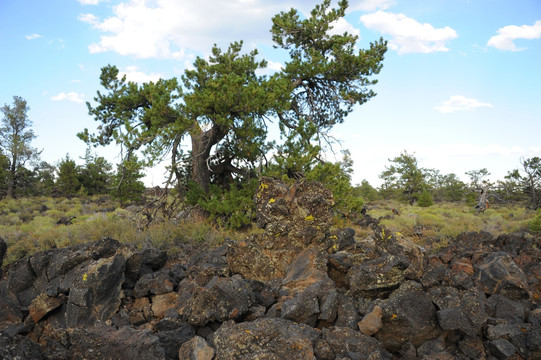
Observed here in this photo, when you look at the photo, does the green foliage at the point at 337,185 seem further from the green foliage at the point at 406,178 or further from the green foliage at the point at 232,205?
the green foliage at the point at 406,178

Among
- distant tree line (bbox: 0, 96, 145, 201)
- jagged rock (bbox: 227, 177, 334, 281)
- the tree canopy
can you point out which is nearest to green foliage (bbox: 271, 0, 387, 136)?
the tree canopy

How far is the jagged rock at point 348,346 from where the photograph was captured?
4.50m

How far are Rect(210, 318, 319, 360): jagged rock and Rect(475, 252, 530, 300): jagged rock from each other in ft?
11.8

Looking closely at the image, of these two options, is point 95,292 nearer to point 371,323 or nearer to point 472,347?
point 371,323

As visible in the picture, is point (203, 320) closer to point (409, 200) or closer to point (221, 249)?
point (221, 249)

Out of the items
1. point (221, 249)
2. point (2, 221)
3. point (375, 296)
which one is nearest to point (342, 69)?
point (221, 249)

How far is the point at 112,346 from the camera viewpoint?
4.62m

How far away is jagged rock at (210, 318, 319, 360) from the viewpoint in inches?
172

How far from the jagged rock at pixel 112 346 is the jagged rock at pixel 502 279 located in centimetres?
548

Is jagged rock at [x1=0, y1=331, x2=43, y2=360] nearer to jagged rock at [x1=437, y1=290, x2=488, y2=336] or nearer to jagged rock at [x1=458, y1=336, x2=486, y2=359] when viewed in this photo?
jagged rock at [x1=437, y1=290, x2=488, y2=336]

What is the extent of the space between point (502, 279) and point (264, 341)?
452cm

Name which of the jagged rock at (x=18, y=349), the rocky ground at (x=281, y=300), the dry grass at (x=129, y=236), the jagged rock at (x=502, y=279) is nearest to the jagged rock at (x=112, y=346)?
the rocky ground at (x=281, y=300)

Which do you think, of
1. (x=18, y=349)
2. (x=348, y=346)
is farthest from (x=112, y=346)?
(x=348, y=346)

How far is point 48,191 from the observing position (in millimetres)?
34812
